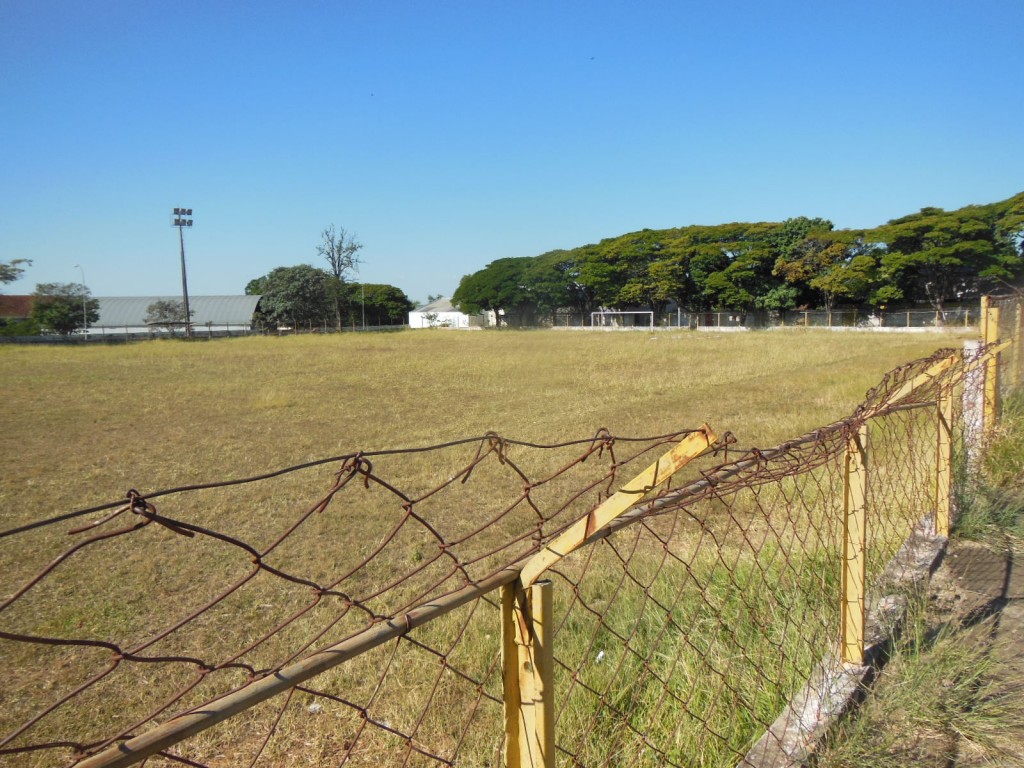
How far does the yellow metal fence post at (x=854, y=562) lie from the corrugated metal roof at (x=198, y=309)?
213 ft

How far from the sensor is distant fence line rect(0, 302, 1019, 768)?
113cm

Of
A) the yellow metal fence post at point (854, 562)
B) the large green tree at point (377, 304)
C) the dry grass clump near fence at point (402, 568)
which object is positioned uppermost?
the large green tree at point (377, 304)

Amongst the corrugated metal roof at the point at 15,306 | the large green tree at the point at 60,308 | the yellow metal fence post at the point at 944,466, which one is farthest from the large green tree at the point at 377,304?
the yellow metal fence post at the point at 944,466

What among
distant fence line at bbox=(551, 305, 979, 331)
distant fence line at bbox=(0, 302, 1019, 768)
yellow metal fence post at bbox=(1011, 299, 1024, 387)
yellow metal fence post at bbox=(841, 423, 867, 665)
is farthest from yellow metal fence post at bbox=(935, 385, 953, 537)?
distant fence line at bbox=(551, 305, 979, 331)

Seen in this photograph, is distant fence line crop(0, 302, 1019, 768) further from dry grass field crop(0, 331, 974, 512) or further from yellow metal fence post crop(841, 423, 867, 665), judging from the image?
dry grass field crop(0, 331, 974, 512)

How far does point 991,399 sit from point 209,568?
17.5 ft

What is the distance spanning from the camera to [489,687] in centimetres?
289

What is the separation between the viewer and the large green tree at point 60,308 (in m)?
46.4

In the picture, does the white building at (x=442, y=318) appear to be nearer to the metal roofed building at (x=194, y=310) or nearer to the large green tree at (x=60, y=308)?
the metal roofed building at (x=194, y=310)

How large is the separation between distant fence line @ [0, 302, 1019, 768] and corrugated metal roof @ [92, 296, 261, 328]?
61.8 metres

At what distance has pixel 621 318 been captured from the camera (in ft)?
191

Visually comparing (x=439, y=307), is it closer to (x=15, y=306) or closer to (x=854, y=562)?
(x=15, y=306)

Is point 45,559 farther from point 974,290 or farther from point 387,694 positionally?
point 974,290

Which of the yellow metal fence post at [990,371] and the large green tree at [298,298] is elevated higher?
the large green tree at [298,298]
